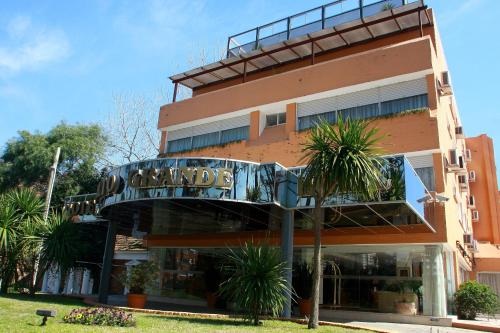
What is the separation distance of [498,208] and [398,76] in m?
17.8

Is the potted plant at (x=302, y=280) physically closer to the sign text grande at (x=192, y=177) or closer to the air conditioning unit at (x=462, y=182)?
the sign text grande at (x=192, y=177)

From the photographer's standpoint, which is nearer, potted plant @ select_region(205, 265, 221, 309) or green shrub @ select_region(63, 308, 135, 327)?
green shrub @ select_region(63, 308, 135, 327)

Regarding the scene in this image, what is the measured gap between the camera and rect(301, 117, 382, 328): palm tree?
35.6 ft

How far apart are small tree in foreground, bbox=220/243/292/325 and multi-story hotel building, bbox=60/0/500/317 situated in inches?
59.7

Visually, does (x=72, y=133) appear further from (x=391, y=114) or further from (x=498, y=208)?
(x=498, y=208)

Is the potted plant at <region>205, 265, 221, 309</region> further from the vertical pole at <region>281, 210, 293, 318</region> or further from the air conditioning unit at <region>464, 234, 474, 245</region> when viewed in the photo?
the air conditioning unit at <region>464, 234, 474, 245</region>

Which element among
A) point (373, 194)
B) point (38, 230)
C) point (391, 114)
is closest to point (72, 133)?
point (38, 230)

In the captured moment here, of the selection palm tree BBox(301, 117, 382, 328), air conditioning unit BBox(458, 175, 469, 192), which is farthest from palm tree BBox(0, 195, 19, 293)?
air conditioning unit BBox(458, 175, 469, 192)

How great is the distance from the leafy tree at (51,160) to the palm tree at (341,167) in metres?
23.0

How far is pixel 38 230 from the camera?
1888 cm

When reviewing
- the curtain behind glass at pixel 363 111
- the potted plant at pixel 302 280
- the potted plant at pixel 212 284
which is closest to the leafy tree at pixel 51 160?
the potted plant at pixel 212 284

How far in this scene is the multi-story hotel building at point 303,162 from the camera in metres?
13.6

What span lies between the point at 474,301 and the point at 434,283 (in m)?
1.85

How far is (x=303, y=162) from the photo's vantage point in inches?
742
